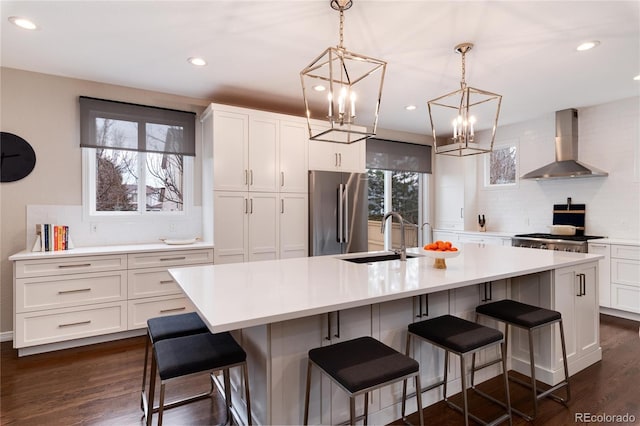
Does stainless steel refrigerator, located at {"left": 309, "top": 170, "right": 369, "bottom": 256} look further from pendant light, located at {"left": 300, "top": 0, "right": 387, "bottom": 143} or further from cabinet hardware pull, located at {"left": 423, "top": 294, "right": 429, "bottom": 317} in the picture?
cabinet hardware pull, located at {"left": 423, "top": 294, "right": 429, "bottom": 317}

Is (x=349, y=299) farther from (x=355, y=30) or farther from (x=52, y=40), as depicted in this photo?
(x=52, y=40)

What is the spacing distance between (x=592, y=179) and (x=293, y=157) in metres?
3.92

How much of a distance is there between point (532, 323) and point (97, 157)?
4194 millimetres

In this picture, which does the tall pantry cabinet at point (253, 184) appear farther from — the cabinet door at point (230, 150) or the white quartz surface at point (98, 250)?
the white quartz surface at point (98, 250)

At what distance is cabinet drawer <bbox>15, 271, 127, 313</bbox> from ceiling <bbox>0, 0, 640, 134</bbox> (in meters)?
1.94

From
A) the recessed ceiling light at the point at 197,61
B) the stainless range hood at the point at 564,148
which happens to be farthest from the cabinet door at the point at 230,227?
the stainless range hood at the point at 564,148

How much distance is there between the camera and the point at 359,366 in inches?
58.1

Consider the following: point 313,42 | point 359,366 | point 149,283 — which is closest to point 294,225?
point 149,283

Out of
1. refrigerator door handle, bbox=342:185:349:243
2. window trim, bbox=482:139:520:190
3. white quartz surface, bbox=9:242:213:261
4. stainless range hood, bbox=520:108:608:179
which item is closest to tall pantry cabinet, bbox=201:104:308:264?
white quartz surface, bbox=9:242:213:261

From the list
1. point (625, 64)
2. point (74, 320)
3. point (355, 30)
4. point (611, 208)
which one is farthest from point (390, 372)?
point (611, 208)

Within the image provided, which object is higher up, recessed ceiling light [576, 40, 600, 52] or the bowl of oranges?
recessed ceiling light [576, 40, 600, 52]

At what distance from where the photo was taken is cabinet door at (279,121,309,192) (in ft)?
13.2

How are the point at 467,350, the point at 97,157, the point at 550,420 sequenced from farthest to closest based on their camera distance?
the point at 97,157 < the point at 550,420 < the point at 467,350

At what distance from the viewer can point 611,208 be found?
14.1 ft
